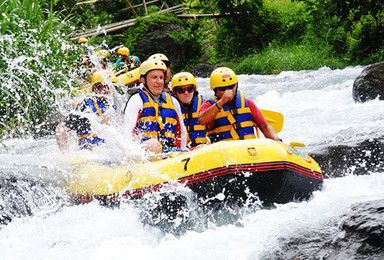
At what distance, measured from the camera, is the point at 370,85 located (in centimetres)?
827

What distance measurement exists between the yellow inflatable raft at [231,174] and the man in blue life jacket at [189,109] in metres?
0.93

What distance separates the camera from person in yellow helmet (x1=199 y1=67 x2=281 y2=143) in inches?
189

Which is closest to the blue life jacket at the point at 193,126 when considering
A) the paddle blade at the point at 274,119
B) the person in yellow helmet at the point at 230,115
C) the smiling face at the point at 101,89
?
the person in yellow helmet at the point at 230,115

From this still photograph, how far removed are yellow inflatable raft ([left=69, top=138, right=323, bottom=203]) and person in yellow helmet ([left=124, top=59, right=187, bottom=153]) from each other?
40cm

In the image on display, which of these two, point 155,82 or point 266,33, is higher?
point 266,33

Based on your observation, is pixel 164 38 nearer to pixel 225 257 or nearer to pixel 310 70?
pixel 310 70

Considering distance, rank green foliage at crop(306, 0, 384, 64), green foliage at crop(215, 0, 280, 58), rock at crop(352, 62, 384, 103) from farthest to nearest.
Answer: green foliage at crop(215, 0, 280, 58) → green foliage at crop(306, 0, 384, 64) → rock at crop(352, 62, 384, 103)

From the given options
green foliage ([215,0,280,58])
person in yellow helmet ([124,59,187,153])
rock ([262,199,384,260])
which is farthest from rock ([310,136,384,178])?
green foliage ([215,0,280,58])

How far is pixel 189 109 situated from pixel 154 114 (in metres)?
0.66

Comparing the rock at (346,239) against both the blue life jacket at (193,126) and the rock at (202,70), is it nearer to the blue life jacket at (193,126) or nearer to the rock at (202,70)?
the blue life jacket at (193,126)

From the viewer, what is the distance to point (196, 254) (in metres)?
3.19

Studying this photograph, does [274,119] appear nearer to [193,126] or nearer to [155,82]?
[193,126]

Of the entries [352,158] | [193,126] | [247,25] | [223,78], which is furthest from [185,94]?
[247,25]

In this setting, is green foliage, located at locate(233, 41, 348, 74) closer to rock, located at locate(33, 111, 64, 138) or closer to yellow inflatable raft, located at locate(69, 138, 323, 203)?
rock, located at locate(33, 111, 64, 138)
